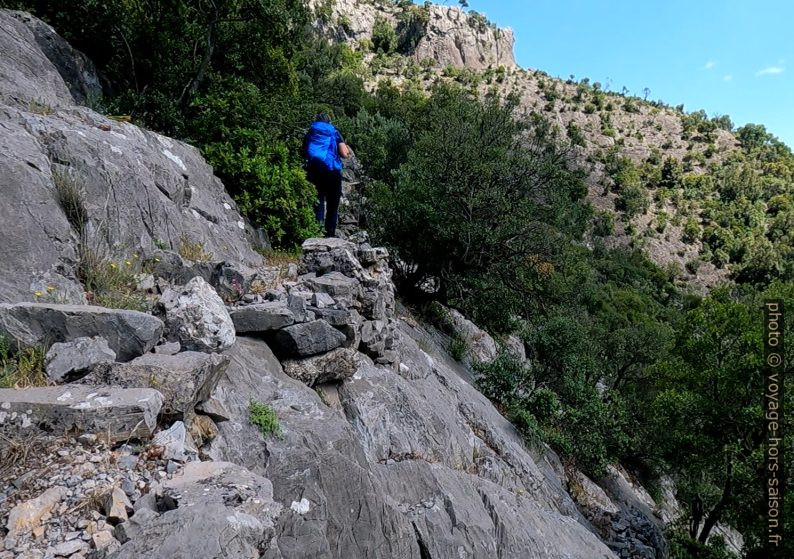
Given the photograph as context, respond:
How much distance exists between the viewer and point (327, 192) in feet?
30.3

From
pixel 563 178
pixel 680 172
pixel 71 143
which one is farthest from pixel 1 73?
pixel 680 172

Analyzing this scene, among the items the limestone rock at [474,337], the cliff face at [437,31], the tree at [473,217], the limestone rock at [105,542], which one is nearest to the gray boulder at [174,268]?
the limestone rock at [105,542]

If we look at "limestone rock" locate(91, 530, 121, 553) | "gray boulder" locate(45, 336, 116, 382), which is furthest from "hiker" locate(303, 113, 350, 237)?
"limestone rock" locate(91, 530, 121, 553)

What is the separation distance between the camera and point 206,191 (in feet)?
27.3

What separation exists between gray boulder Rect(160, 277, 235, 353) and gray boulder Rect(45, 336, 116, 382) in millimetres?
735

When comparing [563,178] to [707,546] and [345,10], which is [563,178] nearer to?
[707,546]

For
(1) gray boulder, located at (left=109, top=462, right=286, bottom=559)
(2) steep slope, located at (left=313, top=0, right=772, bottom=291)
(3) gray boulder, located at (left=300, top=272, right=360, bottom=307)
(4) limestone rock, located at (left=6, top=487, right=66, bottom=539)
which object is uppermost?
(2) steep slope, located at (left=313, top=0, right=772, bottom=291)

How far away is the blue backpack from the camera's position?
8617mm

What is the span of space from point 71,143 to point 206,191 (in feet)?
9.10

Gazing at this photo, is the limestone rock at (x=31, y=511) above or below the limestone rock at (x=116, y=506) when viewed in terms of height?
below

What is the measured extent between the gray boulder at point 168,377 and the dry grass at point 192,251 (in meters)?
2.86

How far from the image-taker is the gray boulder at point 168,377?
3.34m

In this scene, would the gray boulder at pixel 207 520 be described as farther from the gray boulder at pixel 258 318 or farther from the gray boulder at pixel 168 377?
the gray boulder at pixel 258 318

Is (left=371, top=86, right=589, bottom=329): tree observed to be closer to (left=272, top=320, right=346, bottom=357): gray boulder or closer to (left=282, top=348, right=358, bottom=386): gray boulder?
(left=282, top=348, right=358, bottom=386): gray boulder
